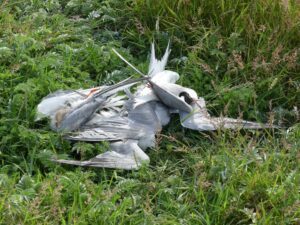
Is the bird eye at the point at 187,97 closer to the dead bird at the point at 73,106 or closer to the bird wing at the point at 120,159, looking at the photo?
the dead bird at the point at 73,106

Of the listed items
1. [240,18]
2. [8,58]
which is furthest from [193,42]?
[8,58]

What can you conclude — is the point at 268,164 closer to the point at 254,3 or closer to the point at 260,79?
the point at 260,79

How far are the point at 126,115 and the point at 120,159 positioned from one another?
0.41 metres

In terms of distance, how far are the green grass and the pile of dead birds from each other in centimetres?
7

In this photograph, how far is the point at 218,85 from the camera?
452 centimetres

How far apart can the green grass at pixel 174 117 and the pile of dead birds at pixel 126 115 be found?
0.07m

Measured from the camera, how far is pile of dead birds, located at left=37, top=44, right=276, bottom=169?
153 inches

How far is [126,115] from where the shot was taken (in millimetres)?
4102

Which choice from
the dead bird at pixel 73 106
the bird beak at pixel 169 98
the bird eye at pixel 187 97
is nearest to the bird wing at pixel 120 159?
the dead bird at pixel 73 106

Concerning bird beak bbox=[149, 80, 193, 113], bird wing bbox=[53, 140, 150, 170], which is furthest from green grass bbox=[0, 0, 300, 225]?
bird beak bbox=[149, 80, 193, 113]

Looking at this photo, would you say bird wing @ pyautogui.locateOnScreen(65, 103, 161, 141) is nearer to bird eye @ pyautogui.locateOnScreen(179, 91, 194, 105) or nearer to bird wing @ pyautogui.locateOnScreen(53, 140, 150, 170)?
bird wing @ pyautogui.locateOnScreen(53, 140, 150, 170)

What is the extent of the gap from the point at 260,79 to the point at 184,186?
1.16 metres

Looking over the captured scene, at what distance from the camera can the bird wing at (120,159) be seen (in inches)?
146

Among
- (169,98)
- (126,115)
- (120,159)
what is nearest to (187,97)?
(169,98)
